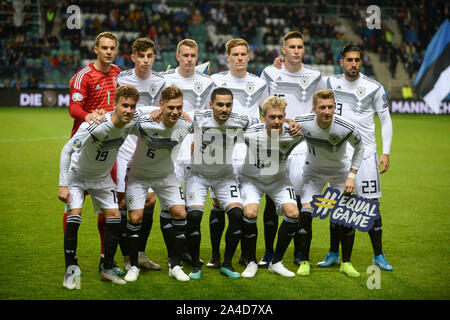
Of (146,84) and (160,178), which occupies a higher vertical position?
(146,84)

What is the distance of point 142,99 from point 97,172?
4.09ft

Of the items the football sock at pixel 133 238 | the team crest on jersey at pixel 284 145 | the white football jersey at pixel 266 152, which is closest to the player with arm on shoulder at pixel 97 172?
the football sock at pixel 133 238

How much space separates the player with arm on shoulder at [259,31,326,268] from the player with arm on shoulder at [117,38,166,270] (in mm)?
1327

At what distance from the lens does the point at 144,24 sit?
98.4ft

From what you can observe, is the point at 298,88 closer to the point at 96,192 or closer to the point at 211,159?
the point at 211,159

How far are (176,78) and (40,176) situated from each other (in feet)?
19.2

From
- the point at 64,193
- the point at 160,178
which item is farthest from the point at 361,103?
the point at 64,193

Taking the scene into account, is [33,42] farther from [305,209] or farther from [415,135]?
[305,209]

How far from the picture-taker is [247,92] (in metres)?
7.03

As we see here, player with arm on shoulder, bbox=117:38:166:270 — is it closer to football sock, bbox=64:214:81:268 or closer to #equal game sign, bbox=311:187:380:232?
football sock, bbox=64:214:81:268

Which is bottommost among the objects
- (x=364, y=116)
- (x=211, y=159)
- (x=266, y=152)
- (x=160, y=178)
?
(x=160, y=178)

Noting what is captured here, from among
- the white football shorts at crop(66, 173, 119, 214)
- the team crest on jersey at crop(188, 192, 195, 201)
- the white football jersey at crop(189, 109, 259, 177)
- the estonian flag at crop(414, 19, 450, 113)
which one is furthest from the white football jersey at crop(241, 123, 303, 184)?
the estonian flag at crop(414, 19, 450, 113)

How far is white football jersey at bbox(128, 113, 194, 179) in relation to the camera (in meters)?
6.05
